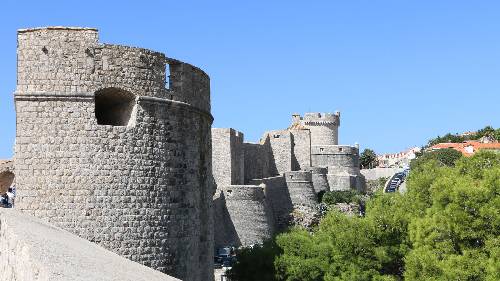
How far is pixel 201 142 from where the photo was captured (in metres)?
15.3

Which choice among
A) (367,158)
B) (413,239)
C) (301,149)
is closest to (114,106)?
(413,239)

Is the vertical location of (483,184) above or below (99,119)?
below

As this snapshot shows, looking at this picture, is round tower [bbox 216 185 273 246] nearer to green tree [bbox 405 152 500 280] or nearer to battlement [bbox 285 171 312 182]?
→ battlement [bbox 285 171 312 182]

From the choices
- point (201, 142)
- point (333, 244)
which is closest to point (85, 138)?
point (201, 142)

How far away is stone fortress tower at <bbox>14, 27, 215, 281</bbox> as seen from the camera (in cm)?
1284

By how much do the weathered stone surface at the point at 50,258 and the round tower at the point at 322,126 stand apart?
5931 centimetres

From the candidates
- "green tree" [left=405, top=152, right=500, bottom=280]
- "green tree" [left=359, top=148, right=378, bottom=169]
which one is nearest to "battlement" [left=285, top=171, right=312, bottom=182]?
"green tree" [left=405, top=152, right=500, bottom=280]

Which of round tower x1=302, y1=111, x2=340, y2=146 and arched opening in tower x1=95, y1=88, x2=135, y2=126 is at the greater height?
round tower x1=302, y1=111, x2=340, y2=146

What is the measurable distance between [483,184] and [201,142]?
6841 mm

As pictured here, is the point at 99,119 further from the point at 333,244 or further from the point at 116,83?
the point at 333,244

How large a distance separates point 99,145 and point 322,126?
59.2 m

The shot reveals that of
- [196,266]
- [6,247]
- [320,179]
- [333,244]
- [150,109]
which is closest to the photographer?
[6,247]

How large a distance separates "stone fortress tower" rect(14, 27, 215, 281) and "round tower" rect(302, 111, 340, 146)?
57.1 metres

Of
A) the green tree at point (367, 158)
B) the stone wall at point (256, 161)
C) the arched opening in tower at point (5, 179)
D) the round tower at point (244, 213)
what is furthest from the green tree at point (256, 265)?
the green tree at point (367, 158)
